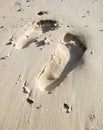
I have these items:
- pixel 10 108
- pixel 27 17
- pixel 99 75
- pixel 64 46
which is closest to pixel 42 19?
pixel 27 17

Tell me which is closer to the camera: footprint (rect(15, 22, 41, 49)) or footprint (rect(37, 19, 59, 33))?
footprint (rect(15, 22, 41, 49))

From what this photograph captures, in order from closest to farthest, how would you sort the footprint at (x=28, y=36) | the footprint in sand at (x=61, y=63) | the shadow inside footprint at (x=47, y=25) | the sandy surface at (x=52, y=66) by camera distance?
1. the sandy surface at (x=52, y=66)
2. the footprint in sand at (x=61, y=63)
3. the footprint at (x=28, y=36)
4. the shadow inside footprint at (x=47, y=25)

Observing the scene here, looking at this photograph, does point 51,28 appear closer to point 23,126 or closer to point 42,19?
point 42,19

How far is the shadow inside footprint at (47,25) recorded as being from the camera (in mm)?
3327

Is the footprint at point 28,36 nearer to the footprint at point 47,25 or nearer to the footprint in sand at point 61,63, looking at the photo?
the footprint at point 47,25

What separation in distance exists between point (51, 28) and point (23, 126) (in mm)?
1356

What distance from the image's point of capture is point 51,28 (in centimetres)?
333

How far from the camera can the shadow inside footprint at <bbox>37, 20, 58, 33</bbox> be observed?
3.33 meters

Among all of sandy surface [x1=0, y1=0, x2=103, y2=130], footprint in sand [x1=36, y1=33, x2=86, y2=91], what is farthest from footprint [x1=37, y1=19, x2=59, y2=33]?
footprint in sand [x1=36, y1=33, x2=86, y2=91]

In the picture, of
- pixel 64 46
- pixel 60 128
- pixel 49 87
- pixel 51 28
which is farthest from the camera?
pixel 51 28

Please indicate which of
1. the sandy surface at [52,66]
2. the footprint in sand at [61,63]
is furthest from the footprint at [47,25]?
the footprint in sand at [61,63]

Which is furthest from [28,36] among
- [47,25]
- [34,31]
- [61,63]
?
[61,63]

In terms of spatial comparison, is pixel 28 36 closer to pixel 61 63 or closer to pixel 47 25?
pixel 47 25

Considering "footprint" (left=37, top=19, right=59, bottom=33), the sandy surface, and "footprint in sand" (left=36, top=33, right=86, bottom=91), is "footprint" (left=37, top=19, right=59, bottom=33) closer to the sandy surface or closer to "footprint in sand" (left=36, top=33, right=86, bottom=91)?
the sandy surface
